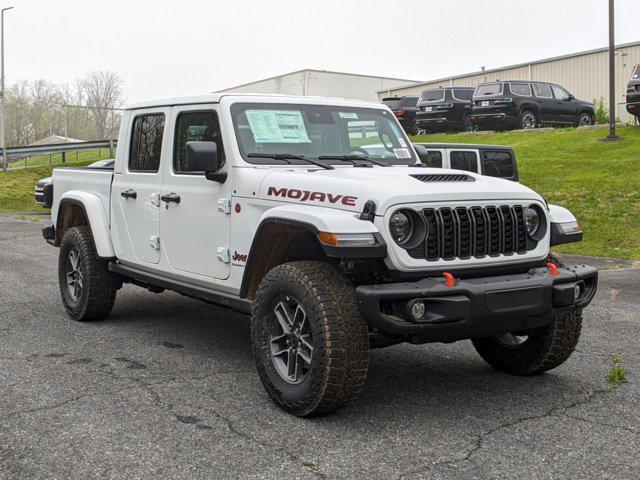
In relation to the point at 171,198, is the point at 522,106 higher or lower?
higher

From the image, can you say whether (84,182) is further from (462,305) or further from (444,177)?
(462,305)

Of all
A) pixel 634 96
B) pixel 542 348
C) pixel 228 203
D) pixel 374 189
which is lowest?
pixel 542 348

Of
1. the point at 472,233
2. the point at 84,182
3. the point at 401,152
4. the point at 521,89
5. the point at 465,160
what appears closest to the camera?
the point at 472,233

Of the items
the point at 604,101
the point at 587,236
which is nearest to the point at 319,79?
the point at 604,101

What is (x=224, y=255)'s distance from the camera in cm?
571

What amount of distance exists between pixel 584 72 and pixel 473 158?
969 inches

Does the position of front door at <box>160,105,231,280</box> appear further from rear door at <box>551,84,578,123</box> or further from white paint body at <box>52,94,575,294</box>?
rear door at <box>551,84,578,123</box>

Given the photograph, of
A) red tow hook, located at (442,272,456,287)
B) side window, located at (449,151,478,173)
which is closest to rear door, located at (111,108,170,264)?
red tow hook, located at (442,272,456,287)

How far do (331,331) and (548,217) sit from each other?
5.59ft

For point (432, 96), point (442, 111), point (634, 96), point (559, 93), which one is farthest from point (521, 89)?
point (634, 96)

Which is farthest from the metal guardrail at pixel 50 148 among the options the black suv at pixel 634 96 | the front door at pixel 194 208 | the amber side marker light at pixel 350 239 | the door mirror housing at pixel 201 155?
the amber side marker light at pixel 350 239

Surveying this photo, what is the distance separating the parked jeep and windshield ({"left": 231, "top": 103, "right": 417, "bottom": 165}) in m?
6.63

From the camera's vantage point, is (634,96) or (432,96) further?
(432,96)

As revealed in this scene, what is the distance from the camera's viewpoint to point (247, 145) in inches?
227
